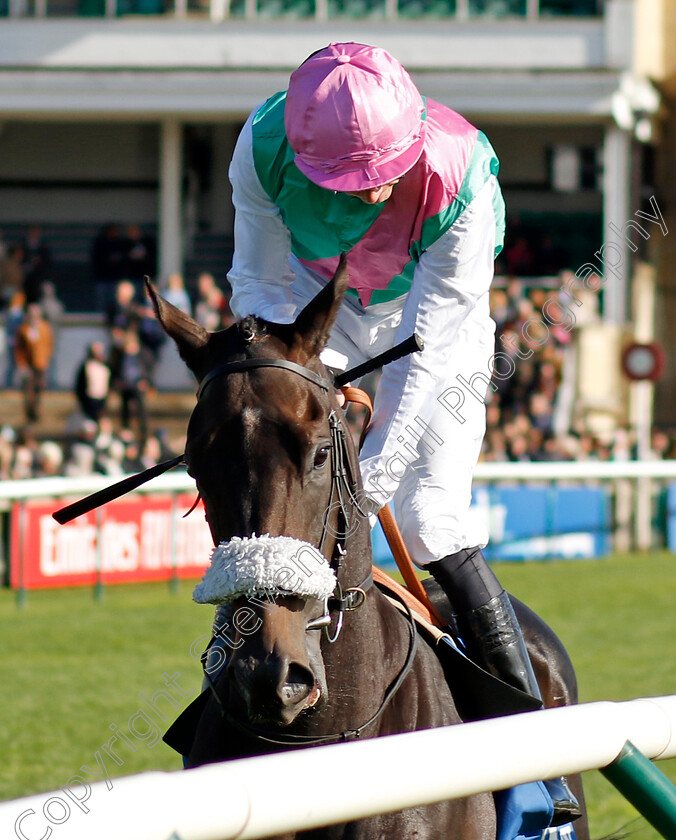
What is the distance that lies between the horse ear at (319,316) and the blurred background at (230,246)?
689 centimetres

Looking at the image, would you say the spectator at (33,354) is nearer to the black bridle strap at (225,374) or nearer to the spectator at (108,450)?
the spectator at (108,450)

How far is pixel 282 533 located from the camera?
2.12m

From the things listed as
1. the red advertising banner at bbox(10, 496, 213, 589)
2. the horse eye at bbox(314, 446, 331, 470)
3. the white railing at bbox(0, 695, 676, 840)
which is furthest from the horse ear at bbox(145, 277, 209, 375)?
the red advertising banner at bbox(10, 496, 213, 589)

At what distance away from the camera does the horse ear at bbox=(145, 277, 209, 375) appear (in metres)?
2.30

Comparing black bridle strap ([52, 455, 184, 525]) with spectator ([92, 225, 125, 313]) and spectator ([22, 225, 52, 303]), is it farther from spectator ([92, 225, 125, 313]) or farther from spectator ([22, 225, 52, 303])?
spectator ([22, 225, 52, 303])

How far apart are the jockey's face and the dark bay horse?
44 cm

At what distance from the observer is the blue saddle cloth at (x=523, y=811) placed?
103 inches

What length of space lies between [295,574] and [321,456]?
244 mm

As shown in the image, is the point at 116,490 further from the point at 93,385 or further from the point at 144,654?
the point at 93,385

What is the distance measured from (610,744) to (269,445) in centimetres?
81

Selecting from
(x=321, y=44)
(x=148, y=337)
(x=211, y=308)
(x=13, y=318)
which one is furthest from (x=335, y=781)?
(x=321, y=44)

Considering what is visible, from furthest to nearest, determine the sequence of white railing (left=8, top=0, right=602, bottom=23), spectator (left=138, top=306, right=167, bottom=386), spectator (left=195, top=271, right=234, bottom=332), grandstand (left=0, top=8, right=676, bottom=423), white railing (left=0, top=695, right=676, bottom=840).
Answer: white railing (left=8, top=0, right=602, bottom=23) → grandstand (left=0, top=8, right=676, bottom=423) → spectator (left=195, top=271, right=234, bottom=332) → spectator (left=138, top=306, right=167, bottom=386) → white railing (left=0, top=695, right=676, bottom=840)

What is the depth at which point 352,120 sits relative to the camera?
8.23ft

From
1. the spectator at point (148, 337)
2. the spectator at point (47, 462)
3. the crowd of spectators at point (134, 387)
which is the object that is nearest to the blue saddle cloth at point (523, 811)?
Answer: the crowd of spectators at point (134, 387)
